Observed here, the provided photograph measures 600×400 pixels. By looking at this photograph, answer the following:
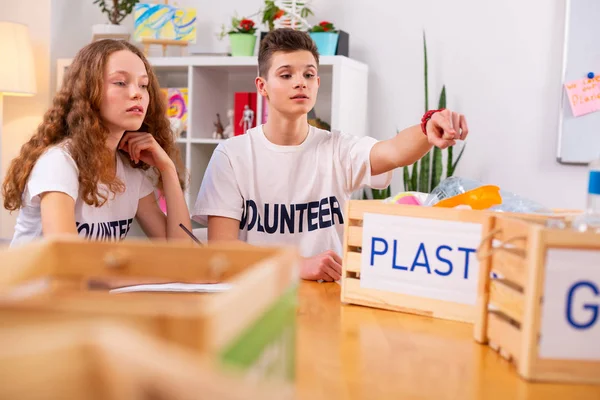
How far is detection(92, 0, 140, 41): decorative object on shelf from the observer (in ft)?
12.1

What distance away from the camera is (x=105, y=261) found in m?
0.69

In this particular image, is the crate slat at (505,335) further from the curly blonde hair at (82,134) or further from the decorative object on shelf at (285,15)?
the decorative object on shelf at (285,15)

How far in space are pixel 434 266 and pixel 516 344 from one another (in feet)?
0.89

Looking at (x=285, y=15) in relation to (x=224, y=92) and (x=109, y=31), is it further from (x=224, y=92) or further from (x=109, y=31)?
(x=109, y=31)

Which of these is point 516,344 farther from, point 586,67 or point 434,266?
point 586,67

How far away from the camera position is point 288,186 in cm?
194

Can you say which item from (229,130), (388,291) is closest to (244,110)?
(229,130)

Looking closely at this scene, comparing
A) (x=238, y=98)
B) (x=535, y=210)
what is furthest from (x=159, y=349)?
(x=238, y=98)

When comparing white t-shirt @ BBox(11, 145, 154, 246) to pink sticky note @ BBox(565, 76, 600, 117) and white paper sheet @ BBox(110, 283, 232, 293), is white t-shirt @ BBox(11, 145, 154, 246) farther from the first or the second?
pink sticky note @ BBox(565, 76, 600, 117)

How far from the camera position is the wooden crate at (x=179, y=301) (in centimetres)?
42

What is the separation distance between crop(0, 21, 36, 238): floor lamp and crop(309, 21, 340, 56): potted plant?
1581mm

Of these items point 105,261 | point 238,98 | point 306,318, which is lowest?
point 306,318

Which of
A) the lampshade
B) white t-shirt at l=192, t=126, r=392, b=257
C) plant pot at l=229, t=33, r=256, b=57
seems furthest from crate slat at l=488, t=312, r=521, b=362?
the lampshade

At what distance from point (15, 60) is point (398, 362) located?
3.24 m
